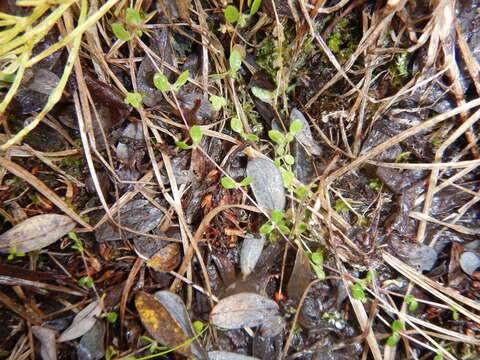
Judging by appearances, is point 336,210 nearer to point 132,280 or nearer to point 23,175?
point 132,280

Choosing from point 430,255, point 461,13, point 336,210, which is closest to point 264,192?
point 336,210

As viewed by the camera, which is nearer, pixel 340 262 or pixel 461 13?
pixel 461 13

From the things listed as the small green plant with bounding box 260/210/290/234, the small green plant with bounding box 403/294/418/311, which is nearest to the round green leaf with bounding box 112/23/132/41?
the small green plant with bounding box 260/210/290/234

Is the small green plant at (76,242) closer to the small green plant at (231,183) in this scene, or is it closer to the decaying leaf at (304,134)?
the small green plant at (231,183)

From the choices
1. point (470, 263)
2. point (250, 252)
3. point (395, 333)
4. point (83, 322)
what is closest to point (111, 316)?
point (83, 322)

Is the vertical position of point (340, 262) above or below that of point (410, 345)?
above

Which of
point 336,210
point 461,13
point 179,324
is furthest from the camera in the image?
point 336,210

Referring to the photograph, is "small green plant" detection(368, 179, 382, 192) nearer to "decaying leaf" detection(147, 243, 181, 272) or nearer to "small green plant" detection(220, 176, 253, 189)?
"small green plant" detection(220, 176, 253, 189)
